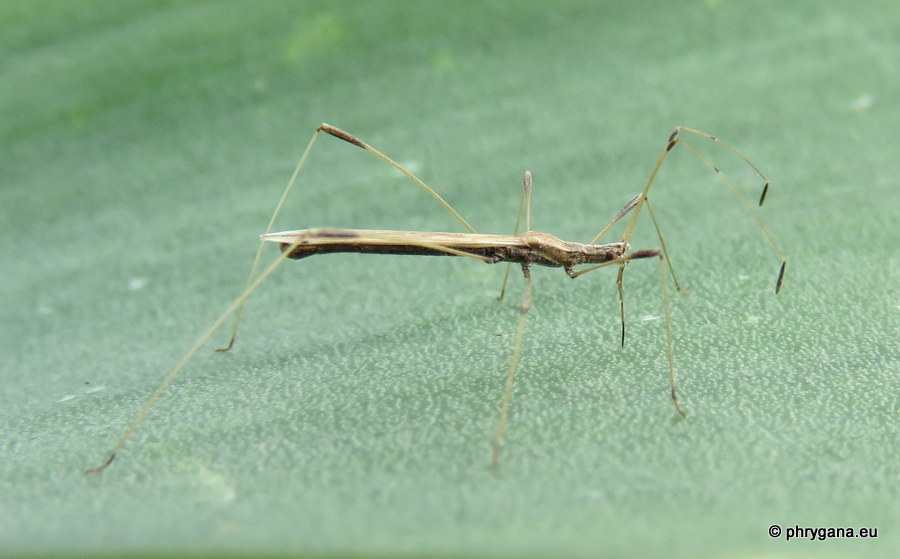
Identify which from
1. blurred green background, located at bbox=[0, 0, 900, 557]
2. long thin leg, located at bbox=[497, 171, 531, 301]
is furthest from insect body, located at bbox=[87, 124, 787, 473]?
blurred green background, located at bbox=[0, 0, 900, 557]

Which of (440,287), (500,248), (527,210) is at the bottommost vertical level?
(440,287)

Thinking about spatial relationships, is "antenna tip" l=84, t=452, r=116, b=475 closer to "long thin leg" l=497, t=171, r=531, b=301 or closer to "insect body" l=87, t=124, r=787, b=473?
"insect body" l=87, t=124, r=787, b=473

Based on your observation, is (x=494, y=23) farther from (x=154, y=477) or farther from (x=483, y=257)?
(x=154, y=477)

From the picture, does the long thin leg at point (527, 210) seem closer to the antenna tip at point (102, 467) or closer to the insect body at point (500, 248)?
the insect body at point (500, 248)

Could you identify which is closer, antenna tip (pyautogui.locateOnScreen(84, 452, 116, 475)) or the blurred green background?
the blurred green background

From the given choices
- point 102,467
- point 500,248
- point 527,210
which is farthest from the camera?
point 527,210

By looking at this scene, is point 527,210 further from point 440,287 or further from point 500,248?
point 440,287

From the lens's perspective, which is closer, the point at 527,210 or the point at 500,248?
the point at 500,248

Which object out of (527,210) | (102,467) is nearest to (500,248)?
(527,210)

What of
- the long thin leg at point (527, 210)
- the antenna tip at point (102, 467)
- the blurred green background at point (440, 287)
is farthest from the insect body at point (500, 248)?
the antenna tip at point (102, 467)
